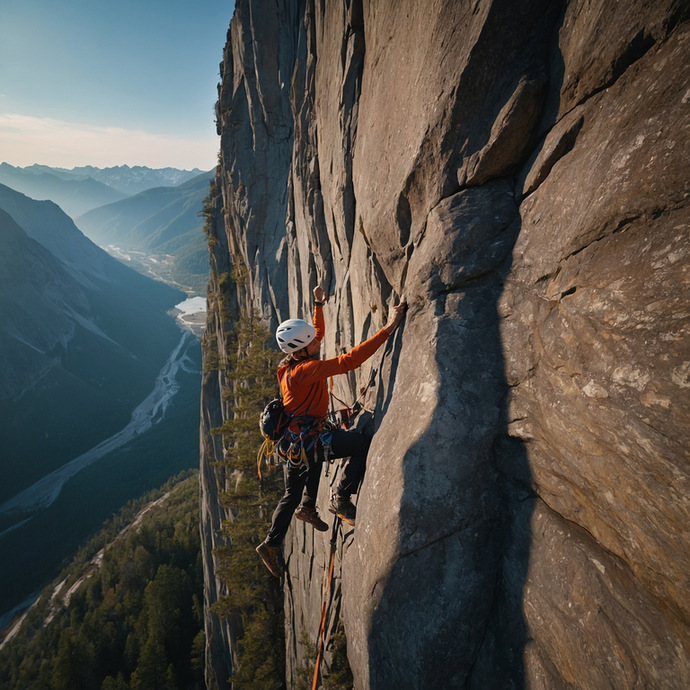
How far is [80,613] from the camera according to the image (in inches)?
2146

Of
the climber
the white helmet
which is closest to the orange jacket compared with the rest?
the climber

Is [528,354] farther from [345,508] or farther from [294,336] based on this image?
[345,508]

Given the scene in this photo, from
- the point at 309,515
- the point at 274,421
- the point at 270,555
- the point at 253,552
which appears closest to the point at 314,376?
the point at 274,421

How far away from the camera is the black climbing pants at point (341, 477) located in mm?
5402

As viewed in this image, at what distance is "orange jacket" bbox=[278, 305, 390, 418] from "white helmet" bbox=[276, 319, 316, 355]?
0.27 m

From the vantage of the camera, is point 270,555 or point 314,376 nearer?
point 314,376

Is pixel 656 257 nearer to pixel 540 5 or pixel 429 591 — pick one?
pixel 540 5

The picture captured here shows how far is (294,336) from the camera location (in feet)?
17.4

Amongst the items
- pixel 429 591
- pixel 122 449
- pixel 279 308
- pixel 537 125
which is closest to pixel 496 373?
pixel 429 591

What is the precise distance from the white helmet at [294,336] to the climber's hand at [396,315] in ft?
3.76

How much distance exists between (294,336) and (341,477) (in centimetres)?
246

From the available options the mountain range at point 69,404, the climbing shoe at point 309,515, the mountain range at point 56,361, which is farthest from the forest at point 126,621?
the mountain range at point 56,361

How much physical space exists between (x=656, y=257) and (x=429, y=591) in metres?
3.39

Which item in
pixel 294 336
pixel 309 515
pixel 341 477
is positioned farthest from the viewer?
pixel 309 515
